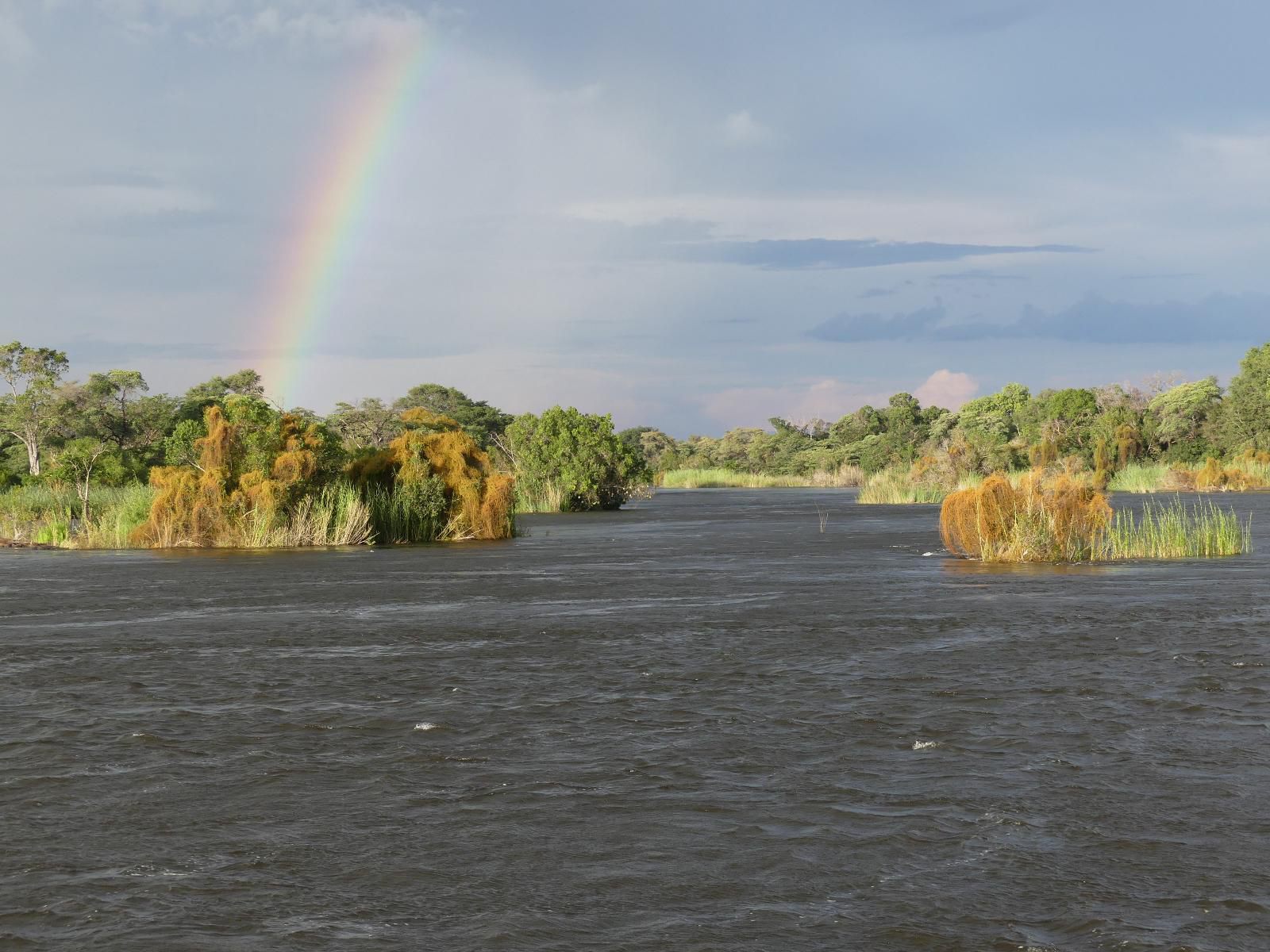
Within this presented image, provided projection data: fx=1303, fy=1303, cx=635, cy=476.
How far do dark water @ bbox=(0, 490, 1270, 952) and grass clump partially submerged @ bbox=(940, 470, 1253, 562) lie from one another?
787 cm

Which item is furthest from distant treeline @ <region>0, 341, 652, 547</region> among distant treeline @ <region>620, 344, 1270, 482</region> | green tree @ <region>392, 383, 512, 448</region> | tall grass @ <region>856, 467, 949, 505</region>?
green tree @ <region>392, 383, 512, 448</region>

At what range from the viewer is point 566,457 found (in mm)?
56438

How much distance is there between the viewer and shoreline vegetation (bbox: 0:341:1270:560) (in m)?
32.0

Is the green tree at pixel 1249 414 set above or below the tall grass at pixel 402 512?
above

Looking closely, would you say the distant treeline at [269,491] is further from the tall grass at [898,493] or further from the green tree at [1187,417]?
the green tree at [1187,417]

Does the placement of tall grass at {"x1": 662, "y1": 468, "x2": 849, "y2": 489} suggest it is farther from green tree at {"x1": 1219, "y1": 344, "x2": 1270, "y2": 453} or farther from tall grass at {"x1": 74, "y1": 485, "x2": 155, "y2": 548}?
tall grass at {"x1": 74, "y1": 485, "x2": 155, "y2": 548}

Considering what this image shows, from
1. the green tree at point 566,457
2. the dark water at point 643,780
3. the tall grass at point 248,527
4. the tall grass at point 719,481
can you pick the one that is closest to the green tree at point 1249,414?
the tall grass at point 719,481

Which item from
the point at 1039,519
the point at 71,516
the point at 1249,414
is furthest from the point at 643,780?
the point at 1249,414

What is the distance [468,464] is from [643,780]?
29910 millimetres

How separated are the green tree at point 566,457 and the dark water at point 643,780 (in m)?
39.5

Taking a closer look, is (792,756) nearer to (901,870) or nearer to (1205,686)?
(901,870)

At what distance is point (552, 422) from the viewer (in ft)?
185

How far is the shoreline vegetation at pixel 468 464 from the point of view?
31969 millimetres

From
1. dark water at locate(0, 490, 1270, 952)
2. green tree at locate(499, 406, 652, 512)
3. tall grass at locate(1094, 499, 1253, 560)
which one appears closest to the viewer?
dark water at locate(0, 490, 1270, 952)
